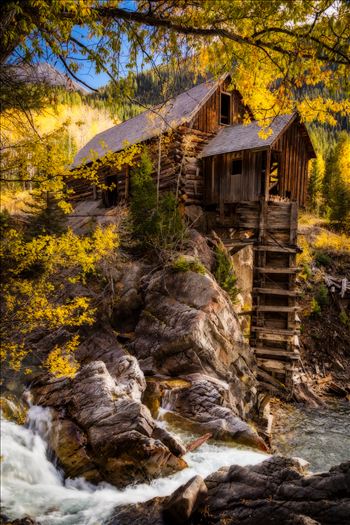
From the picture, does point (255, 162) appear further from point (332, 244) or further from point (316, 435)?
point (332, 244)

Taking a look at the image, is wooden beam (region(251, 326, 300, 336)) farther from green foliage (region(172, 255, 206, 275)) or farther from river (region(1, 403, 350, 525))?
river (region(1, 403, 350, 525))

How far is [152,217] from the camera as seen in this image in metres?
16.5

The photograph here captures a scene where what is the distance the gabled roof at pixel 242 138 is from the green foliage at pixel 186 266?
6003 millimetres

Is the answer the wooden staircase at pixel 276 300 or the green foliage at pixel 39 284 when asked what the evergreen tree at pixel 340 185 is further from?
the green foliage at pixel 39 284

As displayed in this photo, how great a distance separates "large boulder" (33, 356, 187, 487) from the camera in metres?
7.72

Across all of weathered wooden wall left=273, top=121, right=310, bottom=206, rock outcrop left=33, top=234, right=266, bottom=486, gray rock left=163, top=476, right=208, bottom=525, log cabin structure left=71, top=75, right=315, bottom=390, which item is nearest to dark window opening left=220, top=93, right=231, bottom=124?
log cabin structure left=71, top=75, right=315, bottom=390

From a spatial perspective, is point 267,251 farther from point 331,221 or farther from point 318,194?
point 318,194

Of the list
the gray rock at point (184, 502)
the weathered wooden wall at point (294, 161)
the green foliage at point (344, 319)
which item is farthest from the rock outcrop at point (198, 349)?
the green foliage at point (344, 319)

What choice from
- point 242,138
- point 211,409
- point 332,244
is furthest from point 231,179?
point 332,244

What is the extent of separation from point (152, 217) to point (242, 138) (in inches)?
250

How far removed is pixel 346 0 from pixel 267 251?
1522cm

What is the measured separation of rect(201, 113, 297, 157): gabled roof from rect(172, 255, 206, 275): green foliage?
6.00m

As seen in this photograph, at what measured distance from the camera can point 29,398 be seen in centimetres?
977

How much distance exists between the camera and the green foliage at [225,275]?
1712 centimetres
